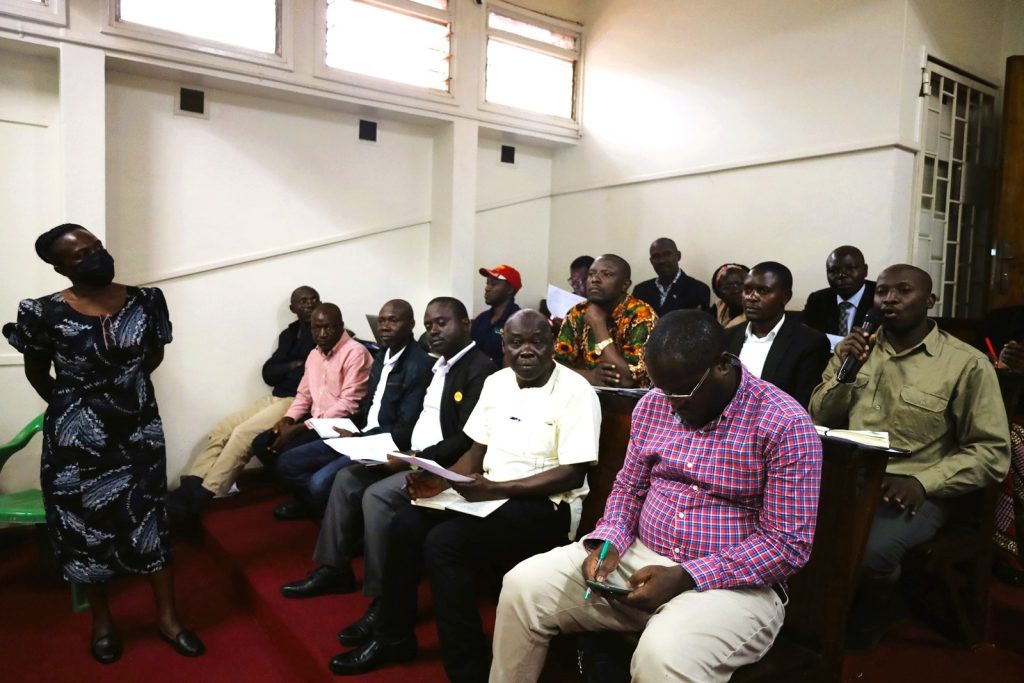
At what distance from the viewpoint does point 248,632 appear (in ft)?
9.29

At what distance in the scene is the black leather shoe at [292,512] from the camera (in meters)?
3.76

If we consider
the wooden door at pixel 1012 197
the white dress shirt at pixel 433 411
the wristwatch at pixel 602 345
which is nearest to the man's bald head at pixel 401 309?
the white dress shirt at pixel 433 411

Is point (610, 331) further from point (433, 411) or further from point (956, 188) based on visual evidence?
point (956, 188)

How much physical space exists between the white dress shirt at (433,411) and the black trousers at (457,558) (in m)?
0.73

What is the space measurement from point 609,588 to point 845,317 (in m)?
2.65

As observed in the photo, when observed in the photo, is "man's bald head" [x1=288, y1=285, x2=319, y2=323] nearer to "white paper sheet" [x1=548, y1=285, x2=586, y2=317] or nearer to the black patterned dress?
"white paper sheet" [x1=548, y1=285, x2=586, y2=317]

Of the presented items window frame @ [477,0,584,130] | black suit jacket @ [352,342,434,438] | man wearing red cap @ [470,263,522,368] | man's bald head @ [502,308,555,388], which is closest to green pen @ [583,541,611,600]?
man's bald head @ [502,308,555,388]

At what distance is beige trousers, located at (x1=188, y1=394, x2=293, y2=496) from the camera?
4.04 metres

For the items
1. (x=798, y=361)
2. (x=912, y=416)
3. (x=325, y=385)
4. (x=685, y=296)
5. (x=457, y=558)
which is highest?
(x=685, y=296)

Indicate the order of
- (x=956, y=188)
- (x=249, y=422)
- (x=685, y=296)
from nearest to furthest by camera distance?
(x=249, y=422) < (x=956, y=188) < (x=685, y=296)

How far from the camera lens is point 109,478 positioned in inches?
95.5

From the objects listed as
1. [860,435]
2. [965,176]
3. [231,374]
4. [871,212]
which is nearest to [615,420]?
[860,435]

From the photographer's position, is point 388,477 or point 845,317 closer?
point 388,477

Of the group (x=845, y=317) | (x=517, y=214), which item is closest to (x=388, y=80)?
(x=517, y=214)
